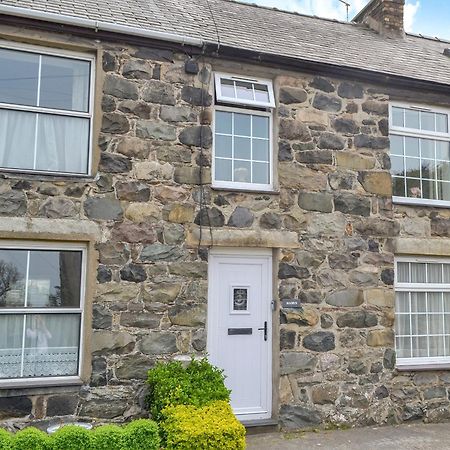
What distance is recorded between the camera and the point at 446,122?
8.84 meters

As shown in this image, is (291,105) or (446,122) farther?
(446,122)

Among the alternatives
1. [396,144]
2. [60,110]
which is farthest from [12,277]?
[396,144]

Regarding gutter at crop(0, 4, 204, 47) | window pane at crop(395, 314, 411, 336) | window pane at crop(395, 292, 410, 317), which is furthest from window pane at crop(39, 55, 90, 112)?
window pane at crop(395, 314, 411, 336)

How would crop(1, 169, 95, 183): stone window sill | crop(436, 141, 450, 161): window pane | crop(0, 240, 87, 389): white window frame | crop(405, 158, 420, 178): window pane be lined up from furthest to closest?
1. crop(436, 141, 450, 161): window pane
2. crop(405, 158, 420, 178): window pane
3. crop(1, 169, 95, 183): stone window sill
4. crop(0, 240, 87, 389): white window frame

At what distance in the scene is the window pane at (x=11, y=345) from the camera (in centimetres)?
615

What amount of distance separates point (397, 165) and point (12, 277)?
6.03m

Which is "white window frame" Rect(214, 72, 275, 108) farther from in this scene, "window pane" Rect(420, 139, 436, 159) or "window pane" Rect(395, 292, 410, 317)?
"window pane" Rect(395, 292, 410, 317)

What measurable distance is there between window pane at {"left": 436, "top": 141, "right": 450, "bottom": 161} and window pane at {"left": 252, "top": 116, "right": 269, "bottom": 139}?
3.16m

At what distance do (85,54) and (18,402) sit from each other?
4472 mm

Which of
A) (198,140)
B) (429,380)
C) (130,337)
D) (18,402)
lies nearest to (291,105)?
(198,140)

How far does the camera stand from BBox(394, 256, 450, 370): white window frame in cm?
783

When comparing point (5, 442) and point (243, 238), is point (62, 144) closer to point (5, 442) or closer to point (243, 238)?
point (243, 238)

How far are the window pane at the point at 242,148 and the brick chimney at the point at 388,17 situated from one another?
529 cm

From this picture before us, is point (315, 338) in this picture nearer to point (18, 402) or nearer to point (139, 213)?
point (139, 213)
